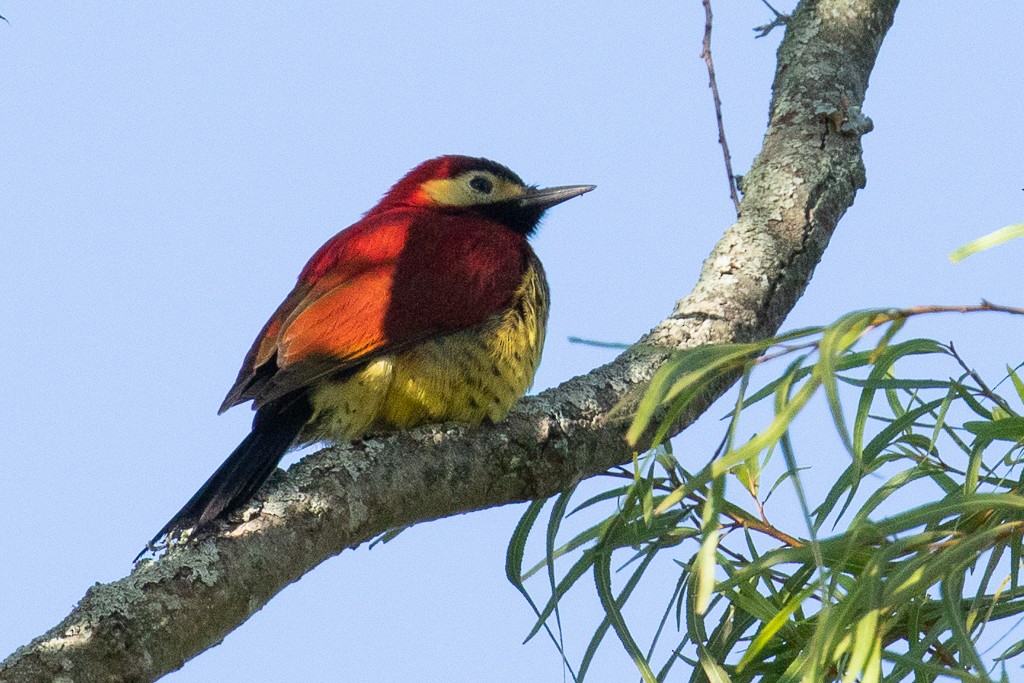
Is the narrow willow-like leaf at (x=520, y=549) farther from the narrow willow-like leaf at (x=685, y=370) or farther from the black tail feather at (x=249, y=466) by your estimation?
the narrow willow-like leaf at (x=685, y=370)

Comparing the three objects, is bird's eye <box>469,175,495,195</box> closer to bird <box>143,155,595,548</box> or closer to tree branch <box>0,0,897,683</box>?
bird <box>143,155,595,548</box>

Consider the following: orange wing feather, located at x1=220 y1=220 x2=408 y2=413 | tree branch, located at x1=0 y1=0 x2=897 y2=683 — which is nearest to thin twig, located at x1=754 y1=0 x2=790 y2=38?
tree branch, located at x1=0 y1=0 x2=897 y2=683

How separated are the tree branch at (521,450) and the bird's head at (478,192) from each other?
1065mm

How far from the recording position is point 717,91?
3797 millimetres

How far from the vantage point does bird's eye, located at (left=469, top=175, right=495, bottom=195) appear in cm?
477

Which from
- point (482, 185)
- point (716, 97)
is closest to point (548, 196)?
point (482, 185)

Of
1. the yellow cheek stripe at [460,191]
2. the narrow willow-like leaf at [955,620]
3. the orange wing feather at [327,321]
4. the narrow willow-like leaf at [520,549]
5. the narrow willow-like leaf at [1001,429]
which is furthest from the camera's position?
the yellow cheek stripe at [460,191]

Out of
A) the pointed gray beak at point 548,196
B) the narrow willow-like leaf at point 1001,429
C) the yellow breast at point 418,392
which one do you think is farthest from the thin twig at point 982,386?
the pointed gray beak at point 548,196

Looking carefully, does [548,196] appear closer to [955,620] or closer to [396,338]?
[396,338]

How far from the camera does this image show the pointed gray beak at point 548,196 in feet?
15.7

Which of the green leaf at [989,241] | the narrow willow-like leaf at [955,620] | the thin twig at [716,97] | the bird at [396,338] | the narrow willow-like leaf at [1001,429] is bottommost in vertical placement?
the narrow willow-like leaf at [955,620]

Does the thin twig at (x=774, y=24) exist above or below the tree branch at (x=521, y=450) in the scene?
above

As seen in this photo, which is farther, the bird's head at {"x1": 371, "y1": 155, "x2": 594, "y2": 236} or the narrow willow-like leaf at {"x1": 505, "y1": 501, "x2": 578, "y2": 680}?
the bird's head at {"x1": 371, "y1": 155, "x2": 594, "y2": 236}

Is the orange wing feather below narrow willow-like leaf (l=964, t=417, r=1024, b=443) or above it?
above
